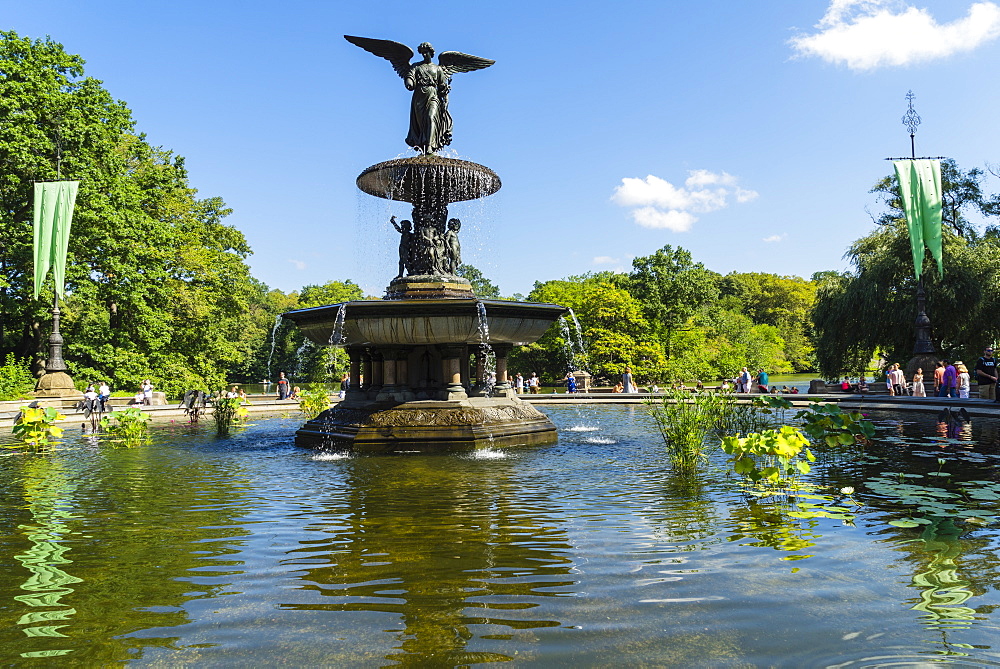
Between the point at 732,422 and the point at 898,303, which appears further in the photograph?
the point at 898,303

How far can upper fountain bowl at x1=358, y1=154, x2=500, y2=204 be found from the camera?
14258 mm

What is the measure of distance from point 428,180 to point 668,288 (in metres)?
42.3

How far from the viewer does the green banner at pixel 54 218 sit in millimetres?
19141

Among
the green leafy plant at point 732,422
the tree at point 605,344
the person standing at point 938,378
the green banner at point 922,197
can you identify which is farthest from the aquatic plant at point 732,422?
the tree at point 605,344

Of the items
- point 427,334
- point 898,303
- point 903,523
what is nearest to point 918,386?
point 898,303

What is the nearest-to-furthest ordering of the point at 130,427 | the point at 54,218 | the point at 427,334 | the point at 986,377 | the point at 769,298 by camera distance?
1. the point at 427,334
2. the point at 130,427
3. the point at 986,377
4. the point at 54,218
5. the point at 769,298

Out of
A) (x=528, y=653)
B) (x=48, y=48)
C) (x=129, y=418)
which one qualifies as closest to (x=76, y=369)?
(x=48, y=48)

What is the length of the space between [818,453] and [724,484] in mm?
3623

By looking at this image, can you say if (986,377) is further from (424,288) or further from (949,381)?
(424,288)

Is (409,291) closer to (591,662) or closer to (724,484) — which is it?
(724,484)

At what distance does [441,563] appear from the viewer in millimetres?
4680

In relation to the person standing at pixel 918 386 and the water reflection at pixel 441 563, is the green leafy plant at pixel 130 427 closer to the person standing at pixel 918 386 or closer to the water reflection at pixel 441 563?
the water reflection at pixel 441 563

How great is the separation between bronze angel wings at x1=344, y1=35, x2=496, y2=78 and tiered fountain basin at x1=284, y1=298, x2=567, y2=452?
635 centimetres

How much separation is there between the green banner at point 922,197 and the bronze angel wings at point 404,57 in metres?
14.2
